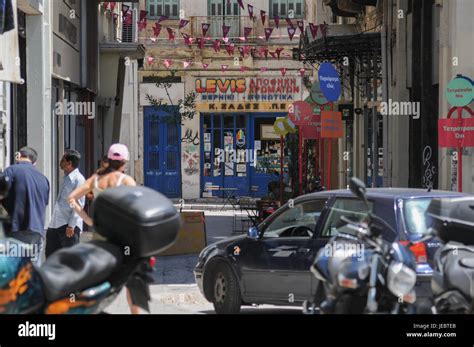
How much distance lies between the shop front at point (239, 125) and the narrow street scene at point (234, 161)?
6 centimetres

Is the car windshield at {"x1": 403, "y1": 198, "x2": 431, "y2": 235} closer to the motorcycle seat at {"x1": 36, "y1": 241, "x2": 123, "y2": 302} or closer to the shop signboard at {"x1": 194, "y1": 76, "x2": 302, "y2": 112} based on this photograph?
the motorcycle seat at {"x1": 36, "y1": 241, "x2": 123, "y2": 302}

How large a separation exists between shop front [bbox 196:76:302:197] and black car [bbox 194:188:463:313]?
28975mm

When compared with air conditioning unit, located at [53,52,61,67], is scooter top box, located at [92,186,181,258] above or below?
below

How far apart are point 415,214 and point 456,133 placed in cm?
550

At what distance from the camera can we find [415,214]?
928cm

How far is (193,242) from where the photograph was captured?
18.2 metres

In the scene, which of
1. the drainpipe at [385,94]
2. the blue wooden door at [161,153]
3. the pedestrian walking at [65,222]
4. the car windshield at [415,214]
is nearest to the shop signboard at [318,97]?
the drainpipe at [385,94]

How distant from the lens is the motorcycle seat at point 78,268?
493 centimetres

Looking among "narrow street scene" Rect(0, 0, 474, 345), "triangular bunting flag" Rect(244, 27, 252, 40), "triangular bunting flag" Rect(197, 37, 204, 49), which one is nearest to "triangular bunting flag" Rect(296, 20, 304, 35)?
"narrow street scene" Rect(0, 0, 474, 345)

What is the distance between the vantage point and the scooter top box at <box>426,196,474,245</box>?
6906 millimetres
